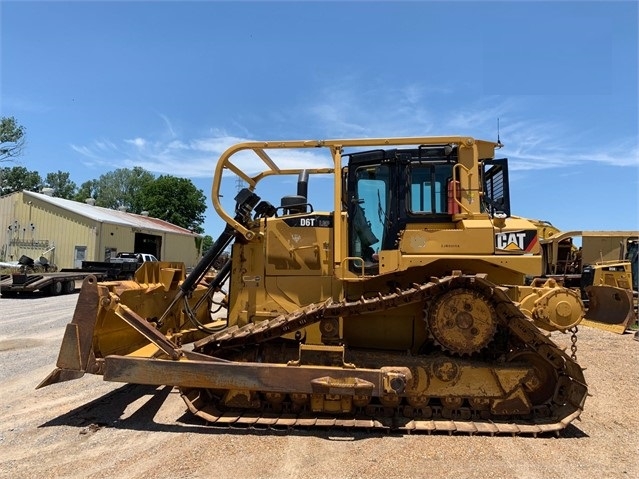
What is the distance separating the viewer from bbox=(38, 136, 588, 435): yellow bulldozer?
5.14 metres

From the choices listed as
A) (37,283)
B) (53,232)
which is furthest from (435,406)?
(53,232)

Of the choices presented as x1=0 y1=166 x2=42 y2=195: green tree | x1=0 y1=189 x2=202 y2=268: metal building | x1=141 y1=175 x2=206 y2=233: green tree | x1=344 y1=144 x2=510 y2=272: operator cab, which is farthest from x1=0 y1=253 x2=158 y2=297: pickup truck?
x1=0 y1=166 x2=42 y2=195: green tree

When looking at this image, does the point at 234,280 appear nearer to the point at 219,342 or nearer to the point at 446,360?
the point at 219,342

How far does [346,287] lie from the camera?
5.98 meters

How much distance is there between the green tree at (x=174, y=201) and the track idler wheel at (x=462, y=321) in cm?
5999

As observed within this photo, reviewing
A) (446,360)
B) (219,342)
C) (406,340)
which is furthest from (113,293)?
(446,360)

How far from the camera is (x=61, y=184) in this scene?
7812 cm

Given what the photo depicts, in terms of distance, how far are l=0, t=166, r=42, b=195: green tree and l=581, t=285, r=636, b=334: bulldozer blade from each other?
65050 millimetres

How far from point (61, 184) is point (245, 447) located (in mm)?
85483

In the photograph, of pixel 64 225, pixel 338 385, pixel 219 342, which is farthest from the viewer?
pixel 64 225

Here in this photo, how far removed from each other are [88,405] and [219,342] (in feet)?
6.82

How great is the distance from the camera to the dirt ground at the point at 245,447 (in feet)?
13.8

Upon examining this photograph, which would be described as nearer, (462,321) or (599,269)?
(462,321)

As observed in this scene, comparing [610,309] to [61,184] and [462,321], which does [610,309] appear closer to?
[462,321]
